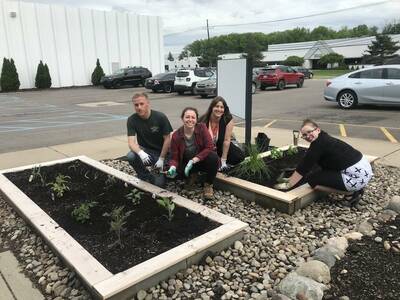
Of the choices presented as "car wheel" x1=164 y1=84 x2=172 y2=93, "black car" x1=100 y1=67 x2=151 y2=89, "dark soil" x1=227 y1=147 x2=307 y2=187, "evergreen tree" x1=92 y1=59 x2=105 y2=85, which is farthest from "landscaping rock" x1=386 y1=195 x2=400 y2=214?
"evergreen tree" x1=92 y1=59 x2=105 y2=85

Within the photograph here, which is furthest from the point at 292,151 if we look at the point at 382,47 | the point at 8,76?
the point at 382,47

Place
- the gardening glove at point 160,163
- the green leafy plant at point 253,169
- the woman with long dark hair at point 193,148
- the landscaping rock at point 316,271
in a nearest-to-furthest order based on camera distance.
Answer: the landscaping rock at point 316,271, the woman with long dark hair at point 193,148, the gardening glove at point 160,163, the green leafy plant at point 253,169

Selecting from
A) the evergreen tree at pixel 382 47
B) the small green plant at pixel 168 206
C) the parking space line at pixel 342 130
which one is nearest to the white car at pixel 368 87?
the parking space line at pixel 342 130

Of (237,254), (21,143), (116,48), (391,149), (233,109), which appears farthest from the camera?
(116,48)

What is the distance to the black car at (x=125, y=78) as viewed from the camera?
99.8 ft

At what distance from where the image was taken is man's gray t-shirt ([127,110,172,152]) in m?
5.05

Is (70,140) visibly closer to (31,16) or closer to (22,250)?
(22,250)

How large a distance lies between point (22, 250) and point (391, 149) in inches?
259

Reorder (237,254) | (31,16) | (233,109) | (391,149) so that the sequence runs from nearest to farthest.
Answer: (237,254), (233,109), (391,149), (31,16)

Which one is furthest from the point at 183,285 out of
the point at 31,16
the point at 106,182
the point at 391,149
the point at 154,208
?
the point at 31,16

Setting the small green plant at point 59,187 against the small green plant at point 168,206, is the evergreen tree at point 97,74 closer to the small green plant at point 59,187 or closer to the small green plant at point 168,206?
the small green plant at point 59,187

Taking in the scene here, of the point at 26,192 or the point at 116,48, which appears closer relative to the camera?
the point at 26,192

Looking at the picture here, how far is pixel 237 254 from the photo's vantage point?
3.58m

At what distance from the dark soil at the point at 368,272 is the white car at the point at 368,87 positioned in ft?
32.0
